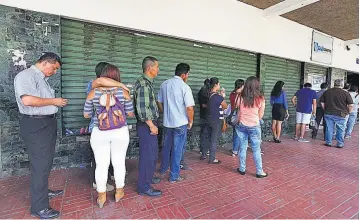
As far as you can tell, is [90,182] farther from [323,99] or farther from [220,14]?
[323,99]

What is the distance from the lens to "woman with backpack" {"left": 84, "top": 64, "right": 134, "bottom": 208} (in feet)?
8.04

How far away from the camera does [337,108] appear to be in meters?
5.61

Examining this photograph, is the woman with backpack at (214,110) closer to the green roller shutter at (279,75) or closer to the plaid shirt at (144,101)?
the plaid shirt at (144,101)

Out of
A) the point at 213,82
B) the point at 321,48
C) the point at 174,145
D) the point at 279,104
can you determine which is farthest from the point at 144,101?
the point at 321,48

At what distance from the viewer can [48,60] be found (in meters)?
2.36

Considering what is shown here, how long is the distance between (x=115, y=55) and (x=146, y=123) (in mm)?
1960

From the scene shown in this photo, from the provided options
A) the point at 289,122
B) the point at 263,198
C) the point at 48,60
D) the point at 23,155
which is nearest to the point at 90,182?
the point at 23,155

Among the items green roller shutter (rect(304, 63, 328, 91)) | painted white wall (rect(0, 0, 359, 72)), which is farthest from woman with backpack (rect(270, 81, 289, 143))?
green roller shutter (rect(304, 63, 328, 91))

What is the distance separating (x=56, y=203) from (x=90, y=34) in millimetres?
2686

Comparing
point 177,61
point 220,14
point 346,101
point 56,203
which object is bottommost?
point 56,203

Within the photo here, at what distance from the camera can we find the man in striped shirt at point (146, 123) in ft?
9.04

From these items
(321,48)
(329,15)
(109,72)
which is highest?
(329,15)

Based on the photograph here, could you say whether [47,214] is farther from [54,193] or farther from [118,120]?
[118,120]

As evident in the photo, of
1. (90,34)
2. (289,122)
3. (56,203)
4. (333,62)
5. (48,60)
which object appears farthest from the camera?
(333,62)
